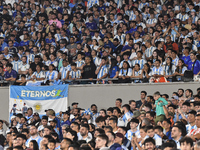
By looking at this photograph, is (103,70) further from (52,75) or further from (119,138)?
(119,138)

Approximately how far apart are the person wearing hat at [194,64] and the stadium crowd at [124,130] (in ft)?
5.84

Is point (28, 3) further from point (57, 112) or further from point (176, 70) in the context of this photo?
point (176, 70)

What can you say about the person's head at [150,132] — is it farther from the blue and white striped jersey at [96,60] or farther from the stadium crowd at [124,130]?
the blue and white striped jersey at [96,60]

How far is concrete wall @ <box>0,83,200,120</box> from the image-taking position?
54.8 feet

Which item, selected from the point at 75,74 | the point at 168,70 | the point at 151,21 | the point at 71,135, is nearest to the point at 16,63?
the point at 75,74

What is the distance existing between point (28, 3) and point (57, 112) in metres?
8.73

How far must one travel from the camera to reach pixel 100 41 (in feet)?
62.7

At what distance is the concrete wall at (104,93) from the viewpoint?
54.8ft

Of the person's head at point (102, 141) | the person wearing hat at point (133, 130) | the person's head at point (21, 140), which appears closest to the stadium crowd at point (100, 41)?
the person wearing hat at point (133, 130)

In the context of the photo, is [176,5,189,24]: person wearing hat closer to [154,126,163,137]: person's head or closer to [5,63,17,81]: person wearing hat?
[5,63,17,81]: person wearing hat

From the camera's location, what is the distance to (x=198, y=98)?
42.9 ft

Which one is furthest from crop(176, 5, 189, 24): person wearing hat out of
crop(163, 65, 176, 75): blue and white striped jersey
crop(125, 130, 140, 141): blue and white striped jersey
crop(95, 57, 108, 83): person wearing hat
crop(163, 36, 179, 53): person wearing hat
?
crop(125, 130, 140, 141): blue and white striped jersey

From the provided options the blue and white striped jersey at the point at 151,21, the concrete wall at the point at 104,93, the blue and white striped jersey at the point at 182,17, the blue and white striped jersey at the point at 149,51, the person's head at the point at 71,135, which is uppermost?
the blue and white striped jersey at the point at 182,17

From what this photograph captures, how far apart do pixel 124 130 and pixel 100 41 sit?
877 cm
